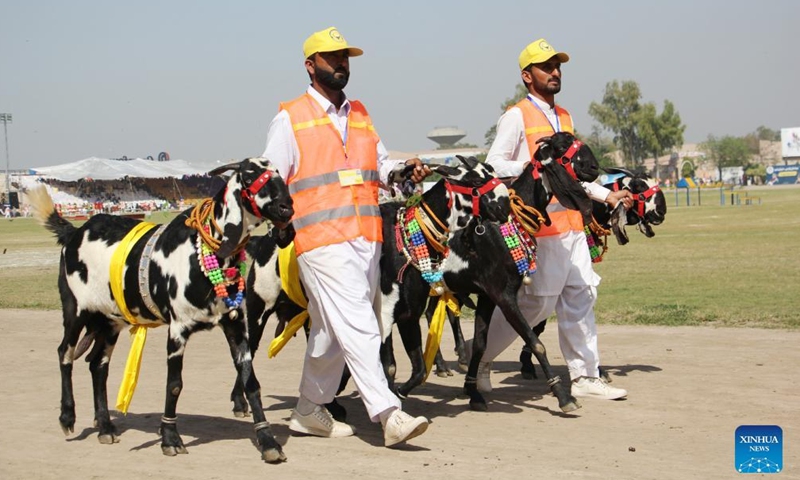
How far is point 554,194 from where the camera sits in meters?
8.89

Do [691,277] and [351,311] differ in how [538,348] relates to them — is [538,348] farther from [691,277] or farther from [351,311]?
[691,277]

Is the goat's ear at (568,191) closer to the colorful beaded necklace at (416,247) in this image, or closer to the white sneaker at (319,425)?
the colorful beaded necklace at (416,247)

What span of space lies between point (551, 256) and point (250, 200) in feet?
10.1

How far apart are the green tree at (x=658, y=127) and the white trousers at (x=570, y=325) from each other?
10810 centimetres

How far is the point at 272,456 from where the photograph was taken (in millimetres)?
7059

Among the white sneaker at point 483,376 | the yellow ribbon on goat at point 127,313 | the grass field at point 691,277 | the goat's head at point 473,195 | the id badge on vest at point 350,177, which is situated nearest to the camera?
the id badge on vest at point 350,177

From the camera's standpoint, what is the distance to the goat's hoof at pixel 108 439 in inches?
315

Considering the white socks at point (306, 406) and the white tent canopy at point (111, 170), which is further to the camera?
the white tent canopy at point (111, 170)

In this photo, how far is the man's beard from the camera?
7699 millimetres

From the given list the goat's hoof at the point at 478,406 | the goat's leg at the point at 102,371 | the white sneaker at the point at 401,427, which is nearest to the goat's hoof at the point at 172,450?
the goat's leg at the point at 102,371

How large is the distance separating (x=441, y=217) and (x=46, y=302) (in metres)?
12.0

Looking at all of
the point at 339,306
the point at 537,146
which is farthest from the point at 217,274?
the point at 537,146

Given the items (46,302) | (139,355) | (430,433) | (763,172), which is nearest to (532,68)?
(430,433)

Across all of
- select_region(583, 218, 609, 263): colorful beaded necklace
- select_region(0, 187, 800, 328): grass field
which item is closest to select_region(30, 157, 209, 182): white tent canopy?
select_region(0, 187, 800, 328): grass field
